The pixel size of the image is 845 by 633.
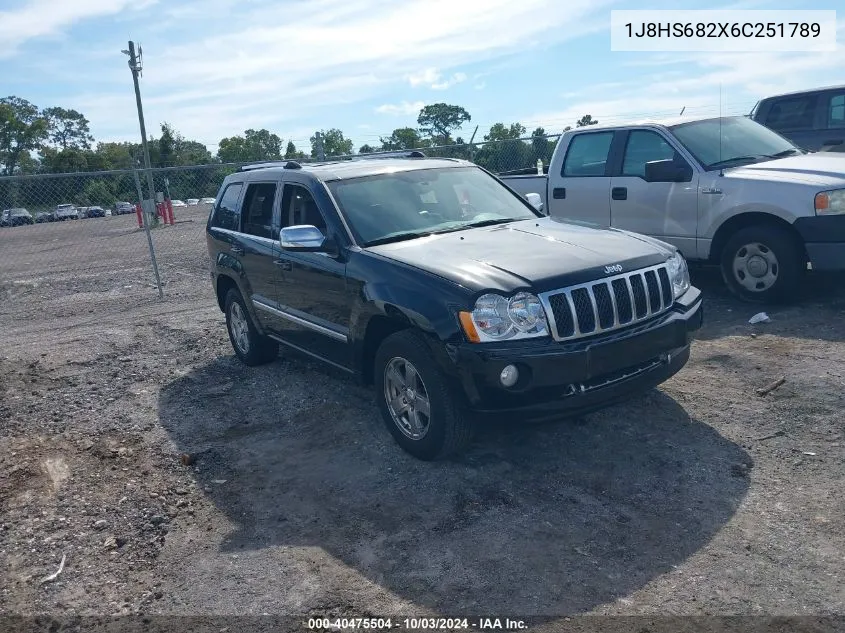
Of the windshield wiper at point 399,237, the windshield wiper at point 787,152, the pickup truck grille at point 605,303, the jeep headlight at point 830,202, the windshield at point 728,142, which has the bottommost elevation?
the pickup truck grille at point 605,303

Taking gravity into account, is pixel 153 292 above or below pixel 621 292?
below

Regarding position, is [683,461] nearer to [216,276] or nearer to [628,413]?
[628,413]

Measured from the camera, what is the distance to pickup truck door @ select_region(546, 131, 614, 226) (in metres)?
8.66

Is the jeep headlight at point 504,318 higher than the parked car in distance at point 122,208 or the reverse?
the reverse

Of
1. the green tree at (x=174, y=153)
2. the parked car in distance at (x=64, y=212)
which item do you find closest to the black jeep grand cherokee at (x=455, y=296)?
the parked car in distance at (x=64, y=212)

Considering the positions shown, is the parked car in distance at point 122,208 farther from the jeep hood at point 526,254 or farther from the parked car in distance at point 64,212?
the jeep hood at point 526,254

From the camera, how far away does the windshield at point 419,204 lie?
5.25 m

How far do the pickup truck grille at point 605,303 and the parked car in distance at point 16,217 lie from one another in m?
13.2

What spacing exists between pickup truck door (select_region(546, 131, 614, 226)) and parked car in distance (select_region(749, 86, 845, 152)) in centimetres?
366

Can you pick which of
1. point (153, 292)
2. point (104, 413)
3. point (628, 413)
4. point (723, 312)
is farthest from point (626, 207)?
point (153, 292)

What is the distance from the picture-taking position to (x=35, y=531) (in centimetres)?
426

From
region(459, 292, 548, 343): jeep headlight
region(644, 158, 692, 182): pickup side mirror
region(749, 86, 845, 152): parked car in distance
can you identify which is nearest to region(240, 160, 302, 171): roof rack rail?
region(459, 292, 548, 343): jeep headlight

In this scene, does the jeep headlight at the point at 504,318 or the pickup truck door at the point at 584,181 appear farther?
the pickup truck door at the point at 584,181

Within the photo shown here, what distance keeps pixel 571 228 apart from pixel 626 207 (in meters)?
3.31
